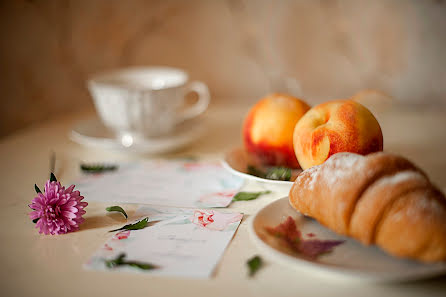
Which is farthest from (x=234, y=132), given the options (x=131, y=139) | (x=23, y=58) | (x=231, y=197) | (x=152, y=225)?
(x=23, y=58)

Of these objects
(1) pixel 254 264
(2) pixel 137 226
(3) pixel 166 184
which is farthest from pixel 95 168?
(1) pixel 254 264

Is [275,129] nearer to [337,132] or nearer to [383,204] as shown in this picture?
[337,132]

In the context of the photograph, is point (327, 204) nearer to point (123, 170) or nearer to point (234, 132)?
point (123, 170)

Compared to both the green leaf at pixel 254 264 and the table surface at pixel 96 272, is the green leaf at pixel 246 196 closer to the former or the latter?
the table surface at pixel 96 272

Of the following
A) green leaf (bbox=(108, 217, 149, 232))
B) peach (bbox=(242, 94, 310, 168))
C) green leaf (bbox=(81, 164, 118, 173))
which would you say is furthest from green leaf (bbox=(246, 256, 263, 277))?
green leaf (bbox=(81, 164, 118, 173))

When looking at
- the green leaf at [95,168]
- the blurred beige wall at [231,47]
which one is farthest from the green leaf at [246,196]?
the blurred beige wall at [231,47]

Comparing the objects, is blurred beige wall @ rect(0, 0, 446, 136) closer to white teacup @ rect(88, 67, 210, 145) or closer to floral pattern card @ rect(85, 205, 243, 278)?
white teacup @ rect(88, 67, 210, 145)

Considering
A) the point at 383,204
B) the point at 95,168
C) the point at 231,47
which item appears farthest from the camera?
the point at 231,47
